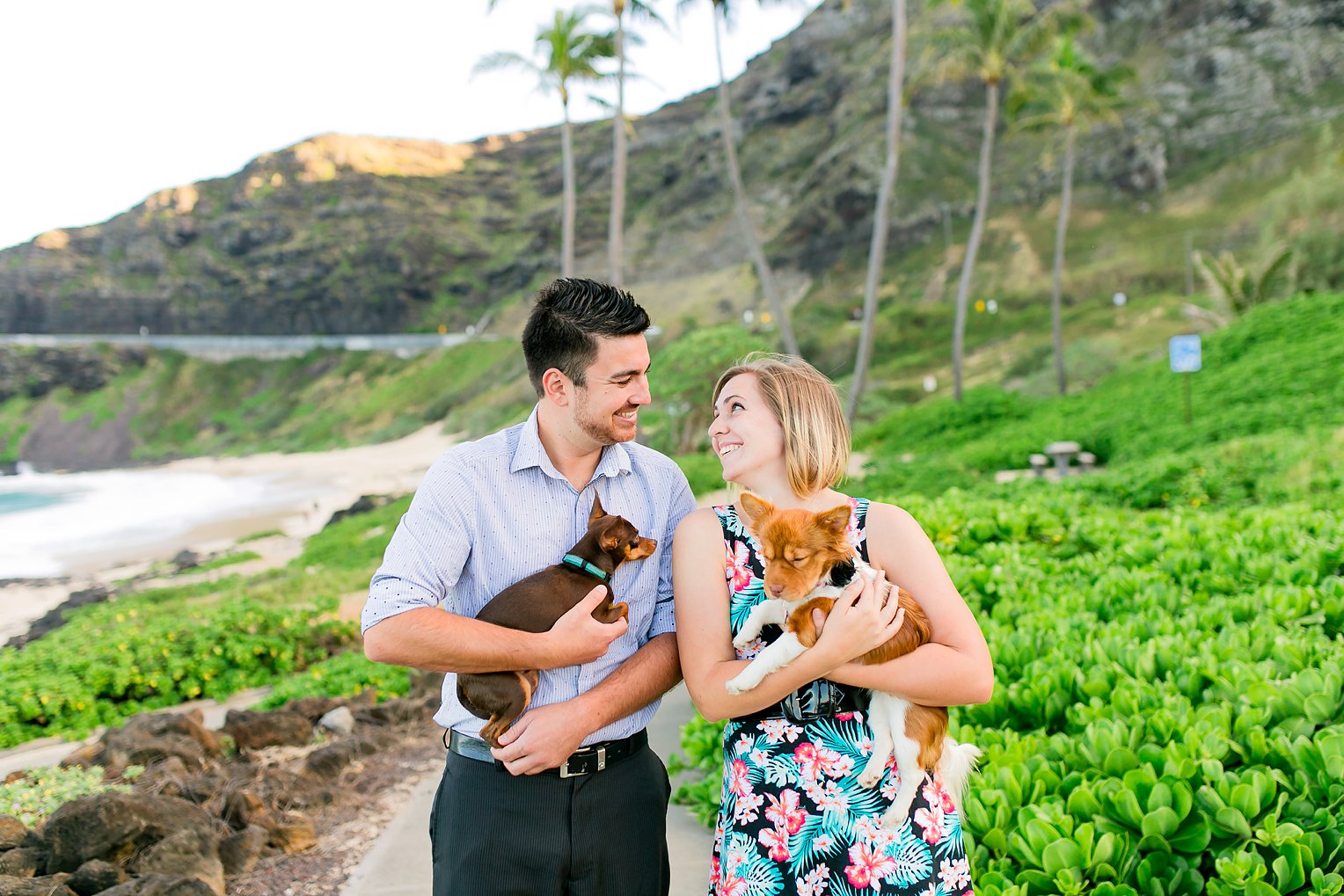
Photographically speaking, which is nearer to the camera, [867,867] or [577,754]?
[867,867]

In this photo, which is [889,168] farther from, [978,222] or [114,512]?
[114,512]

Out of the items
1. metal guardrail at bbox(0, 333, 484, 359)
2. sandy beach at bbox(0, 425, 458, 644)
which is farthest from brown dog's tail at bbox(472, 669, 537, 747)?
metal guardrail at bbox(0, 333, 484, 359)

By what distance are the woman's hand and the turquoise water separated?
57.6 m

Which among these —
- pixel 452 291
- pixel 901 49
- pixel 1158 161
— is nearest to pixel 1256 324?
pixel 901 49

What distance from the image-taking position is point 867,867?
204 centimetres

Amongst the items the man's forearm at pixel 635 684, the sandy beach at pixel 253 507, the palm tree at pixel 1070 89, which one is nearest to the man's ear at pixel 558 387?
the man's forearm at pixel 635 684

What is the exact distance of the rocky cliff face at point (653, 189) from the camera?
50281 mm

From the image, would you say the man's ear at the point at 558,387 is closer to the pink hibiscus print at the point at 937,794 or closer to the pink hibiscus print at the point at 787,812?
the pink hibiscus print at the point at 787,812

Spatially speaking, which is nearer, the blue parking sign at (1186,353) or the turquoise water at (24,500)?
the blue parking sign at (1186,353)

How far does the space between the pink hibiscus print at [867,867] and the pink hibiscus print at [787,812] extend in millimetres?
138

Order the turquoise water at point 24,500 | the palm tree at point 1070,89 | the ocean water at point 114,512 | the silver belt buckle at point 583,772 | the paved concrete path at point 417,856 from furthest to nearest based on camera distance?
the turquoise water at point 24,500 < the ocean water at point 114,512 < the palm tree at point 1070,89 < the paved concrete path at point 417,856 < the silver belt buckle at point 583,772

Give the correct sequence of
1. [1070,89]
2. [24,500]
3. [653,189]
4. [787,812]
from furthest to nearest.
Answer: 1. [653,189]
2. [24,500]
3. [1070,89]
4. [787,812]

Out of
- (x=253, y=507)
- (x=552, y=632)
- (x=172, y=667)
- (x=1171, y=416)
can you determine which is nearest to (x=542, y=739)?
(x=552, y=632)

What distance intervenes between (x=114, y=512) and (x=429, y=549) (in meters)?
49.5
